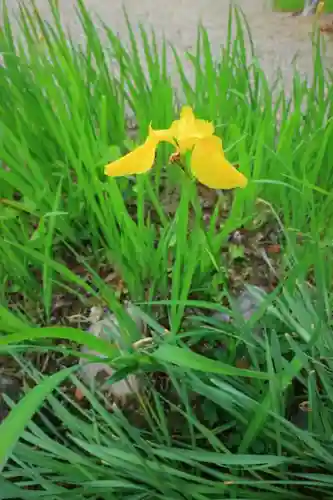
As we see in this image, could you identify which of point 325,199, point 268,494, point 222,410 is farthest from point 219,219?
point 268,494

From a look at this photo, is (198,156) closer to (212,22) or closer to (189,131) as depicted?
(189,131)

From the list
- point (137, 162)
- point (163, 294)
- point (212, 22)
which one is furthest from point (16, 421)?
point (212, 22)

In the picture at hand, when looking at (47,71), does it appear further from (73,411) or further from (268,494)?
(268,494)

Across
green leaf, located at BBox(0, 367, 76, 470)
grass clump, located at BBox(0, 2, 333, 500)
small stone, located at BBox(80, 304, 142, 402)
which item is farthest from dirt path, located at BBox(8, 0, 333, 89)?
green leaf, located at BBox(0, 367, 76, 470)

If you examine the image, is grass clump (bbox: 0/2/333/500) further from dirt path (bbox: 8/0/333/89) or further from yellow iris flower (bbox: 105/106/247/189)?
dirt path (bbox: 8/0/333/89)

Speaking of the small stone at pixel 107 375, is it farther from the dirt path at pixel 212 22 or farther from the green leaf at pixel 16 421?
the dirt path at pixel 212 22
